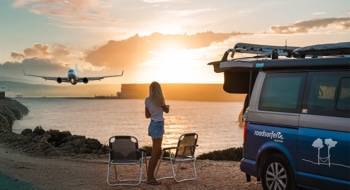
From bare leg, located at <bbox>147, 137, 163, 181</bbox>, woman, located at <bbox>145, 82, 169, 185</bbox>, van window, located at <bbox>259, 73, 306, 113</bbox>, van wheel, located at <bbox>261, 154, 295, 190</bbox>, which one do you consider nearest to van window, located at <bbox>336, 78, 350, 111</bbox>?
van window, located at <bbox>259, 73, 306, 113</bbox>

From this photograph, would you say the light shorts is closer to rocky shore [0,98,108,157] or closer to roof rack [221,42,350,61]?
roof rack [221,42,350,61]

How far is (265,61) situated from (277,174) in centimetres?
190

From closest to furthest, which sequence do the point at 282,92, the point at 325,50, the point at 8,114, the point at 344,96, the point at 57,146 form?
the point at 344,96 < the point at 282,92 < the point at 325,50 < the point at 57,146 < the point at 8,114

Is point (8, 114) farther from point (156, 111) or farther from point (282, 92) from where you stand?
point (282, 92)

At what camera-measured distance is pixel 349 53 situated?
26.7 ft

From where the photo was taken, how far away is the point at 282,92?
834 cm

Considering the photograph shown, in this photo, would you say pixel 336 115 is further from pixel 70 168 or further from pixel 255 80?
pixel 70 168

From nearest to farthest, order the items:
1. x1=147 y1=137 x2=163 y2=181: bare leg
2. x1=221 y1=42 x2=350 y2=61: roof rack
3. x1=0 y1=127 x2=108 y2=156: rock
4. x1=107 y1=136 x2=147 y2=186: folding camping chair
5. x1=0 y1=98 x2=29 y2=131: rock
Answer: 1. x1=221 y1=42 x2=350 y2=61: roof rack
2. x1=147 y1=137 x2=163 y2=181: bare leg
3. x1=107 y1=136 x2=147 y2=186: folding camping chair
4. x1=0 y1=127 x2=108 y2=156: rock
5. x1=0 y1=98 x2=29 y2=131: rock

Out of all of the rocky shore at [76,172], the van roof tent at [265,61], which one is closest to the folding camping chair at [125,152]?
the rocky shore at [76,172]

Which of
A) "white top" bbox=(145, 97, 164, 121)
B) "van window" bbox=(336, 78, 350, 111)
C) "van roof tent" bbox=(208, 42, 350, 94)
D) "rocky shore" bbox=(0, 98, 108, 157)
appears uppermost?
"van roof tent" bbox=(208, 42, 350, 94)

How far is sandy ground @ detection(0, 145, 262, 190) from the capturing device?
10.6m

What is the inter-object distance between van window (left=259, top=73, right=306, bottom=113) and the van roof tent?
172mm

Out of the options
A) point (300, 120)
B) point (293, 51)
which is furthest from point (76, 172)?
point (300, 120)

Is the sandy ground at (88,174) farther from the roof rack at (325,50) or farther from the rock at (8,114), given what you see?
the rock at (8,114)
